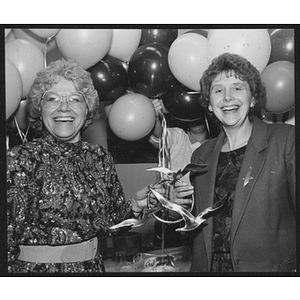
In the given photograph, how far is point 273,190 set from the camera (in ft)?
6.09

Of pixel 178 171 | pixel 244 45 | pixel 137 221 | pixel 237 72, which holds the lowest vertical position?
pixel 137 221

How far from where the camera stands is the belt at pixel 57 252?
5.96 feet

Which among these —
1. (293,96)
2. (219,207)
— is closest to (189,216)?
(219,207)

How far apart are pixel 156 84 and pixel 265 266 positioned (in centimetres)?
94

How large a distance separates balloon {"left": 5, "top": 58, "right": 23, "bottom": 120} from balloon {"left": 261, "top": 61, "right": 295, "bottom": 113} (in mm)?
1060

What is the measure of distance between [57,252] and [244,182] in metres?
0.85

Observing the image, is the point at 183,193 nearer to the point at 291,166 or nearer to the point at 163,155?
the point at 163,155

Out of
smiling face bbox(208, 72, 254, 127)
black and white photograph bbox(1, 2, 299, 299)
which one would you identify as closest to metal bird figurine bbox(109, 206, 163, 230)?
black and white photograph bbox(1, 2, 299, 299)

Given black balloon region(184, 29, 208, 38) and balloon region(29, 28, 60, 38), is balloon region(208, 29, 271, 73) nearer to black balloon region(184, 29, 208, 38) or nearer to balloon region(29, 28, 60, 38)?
black balloon region(184, 29, 208, 38)

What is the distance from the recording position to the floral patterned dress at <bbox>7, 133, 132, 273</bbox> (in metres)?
1.80

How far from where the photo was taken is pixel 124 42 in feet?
6.32

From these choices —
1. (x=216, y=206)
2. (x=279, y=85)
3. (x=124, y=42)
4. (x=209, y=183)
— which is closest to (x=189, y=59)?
(x=124, y=42)

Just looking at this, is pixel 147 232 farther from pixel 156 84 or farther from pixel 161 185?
pixel 156 84

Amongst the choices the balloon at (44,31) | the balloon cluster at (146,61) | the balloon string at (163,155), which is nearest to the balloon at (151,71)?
the balloon cluster at (146,61)
